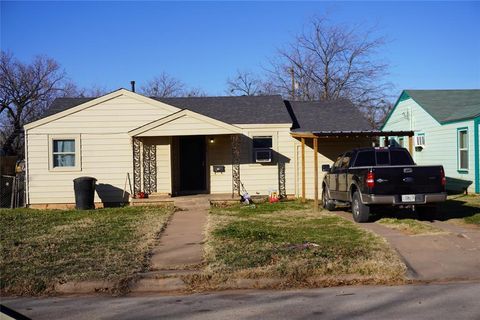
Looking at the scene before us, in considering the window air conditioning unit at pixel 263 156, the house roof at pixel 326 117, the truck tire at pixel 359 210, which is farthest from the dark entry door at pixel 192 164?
the truck tire at pixel 359 210

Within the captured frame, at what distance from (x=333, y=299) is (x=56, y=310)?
3.49m

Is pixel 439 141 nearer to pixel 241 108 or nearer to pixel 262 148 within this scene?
pixel 262 148

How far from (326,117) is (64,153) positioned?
10065 millimetres

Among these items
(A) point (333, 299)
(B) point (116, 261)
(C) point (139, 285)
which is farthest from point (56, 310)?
(A) point (333, 299)

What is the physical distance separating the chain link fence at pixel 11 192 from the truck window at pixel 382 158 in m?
12.6

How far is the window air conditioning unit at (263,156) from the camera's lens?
59.3 ft

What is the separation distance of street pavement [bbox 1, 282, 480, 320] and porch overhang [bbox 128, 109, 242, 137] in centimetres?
997

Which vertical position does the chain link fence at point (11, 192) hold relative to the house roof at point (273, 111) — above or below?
below

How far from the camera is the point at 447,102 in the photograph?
2294 centimetres

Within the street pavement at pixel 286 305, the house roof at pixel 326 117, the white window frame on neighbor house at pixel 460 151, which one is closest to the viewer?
the street pavement at pixel 286 305

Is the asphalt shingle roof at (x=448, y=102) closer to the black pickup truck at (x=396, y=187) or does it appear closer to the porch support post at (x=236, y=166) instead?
the black pickup truck at (x=396, y=187)

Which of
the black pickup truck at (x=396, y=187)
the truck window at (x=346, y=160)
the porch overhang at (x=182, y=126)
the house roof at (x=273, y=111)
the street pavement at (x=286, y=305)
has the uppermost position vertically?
the house roof at (x=273, y=111)

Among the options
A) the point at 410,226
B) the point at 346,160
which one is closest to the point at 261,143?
the point at 346,160

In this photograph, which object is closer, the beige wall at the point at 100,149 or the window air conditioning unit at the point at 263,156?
the beige wall at the point at 100,149
